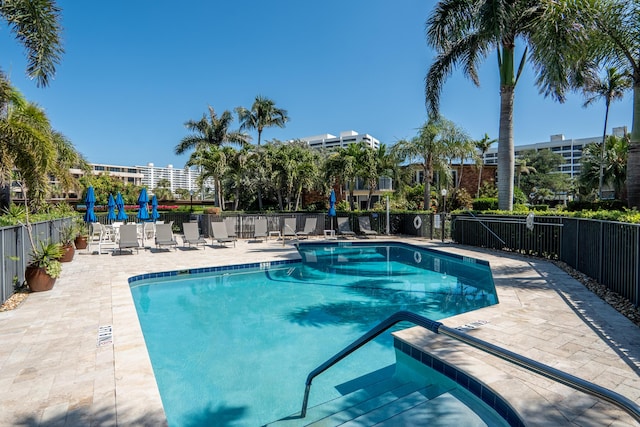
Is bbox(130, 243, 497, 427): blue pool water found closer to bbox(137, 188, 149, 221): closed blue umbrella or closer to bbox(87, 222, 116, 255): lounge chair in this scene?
bbox(87, 222, 116, 255): lounge chair

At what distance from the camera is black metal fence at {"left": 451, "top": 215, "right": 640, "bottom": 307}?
597 cm

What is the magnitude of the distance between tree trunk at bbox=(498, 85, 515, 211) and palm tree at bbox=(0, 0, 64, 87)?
47.5 ft

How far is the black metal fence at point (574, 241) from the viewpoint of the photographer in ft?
19.6

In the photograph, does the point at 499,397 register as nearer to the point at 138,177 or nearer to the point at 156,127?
the point at 156,127

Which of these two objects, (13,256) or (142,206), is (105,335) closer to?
(13,256)

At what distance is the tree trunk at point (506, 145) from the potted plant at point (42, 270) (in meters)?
14.3

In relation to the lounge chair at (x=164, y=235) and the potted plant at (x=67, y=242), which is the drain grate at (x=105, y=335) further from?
the lounge chair at (x=164, y=235)

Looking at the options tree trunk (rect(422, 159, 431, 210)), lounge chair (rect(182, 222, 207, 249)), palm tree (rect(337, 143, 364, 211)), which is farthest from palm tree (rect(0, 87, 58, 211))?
tree trunk (rect(422, 159, 431, 210))

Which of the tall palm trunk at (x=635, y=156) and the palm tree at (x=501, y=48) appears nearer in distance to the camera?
the tall palm trunk at (x=635, y=156)


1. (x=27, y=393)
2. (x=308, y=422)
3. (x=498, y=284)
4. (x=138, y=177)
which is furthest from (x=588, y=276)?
(x=138, y=177)

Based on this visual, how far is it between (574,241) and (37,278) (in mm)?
12878

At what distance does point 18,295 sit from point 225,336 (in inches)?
174

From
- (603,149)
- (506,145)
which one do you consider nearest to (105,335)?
(506,145)

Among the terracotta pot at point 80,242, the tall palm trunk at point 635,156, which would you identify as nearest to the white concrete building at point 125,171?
the terracotta pot at point 80,242
